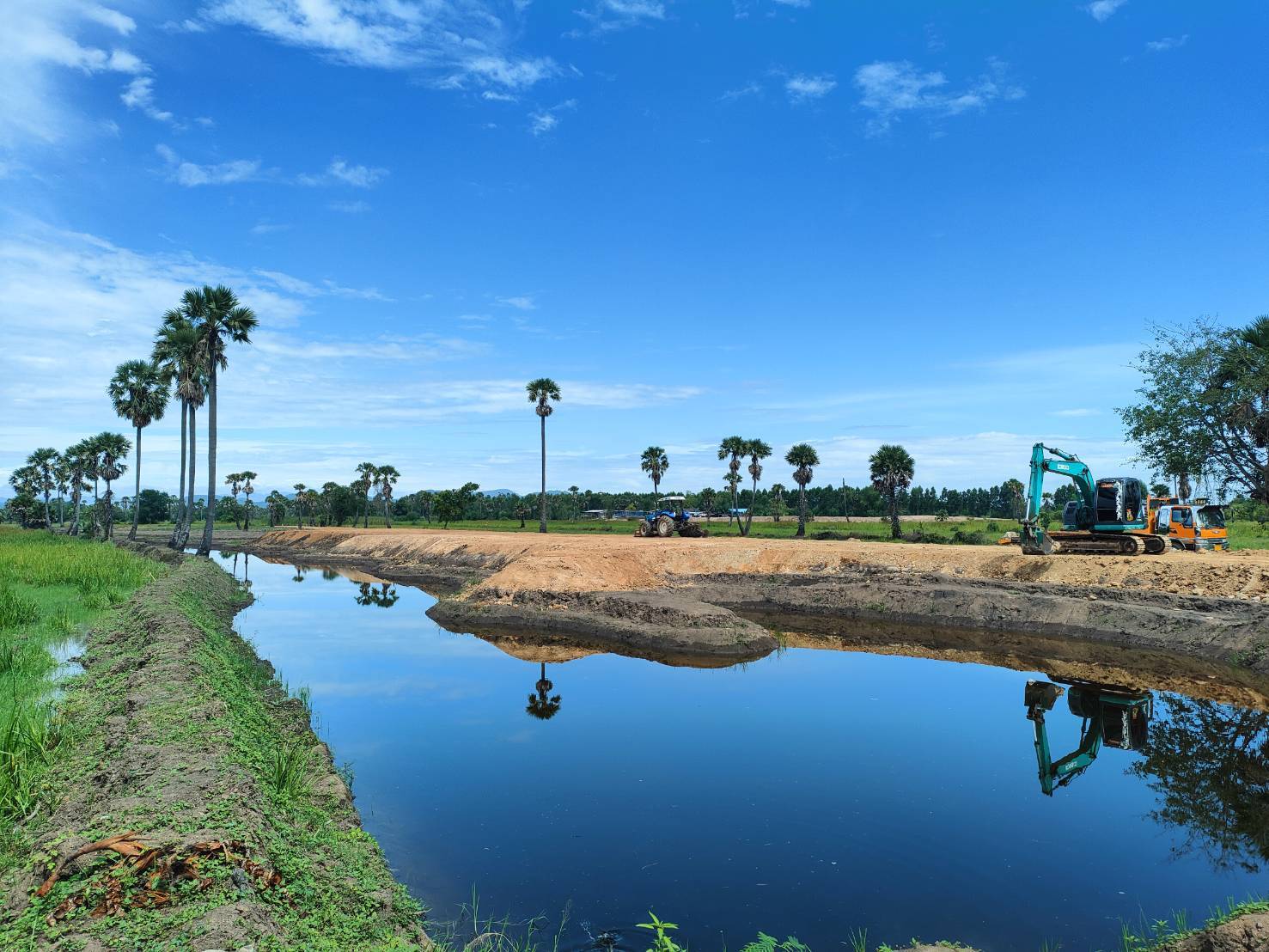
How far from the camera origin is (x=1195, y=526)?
115 feet

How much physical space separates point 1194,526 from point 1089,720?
22.7m

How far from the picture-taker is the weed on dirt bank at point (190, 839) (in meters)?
6.12

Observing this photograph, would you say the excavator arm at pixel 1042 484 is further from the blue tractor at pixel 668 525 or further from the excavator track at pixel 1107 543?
the blue tractor at pixel 668 525

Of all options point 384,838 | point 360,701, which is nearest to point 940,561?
point 360,701

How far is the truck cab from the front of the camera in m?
34.9

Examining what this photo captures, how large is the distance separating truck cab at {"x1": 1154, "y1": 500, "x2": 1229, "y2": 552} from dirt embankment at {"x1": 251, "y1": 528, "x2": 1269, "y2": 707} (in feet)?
8.05

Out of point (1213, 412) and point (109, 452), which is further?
point (109, 452)

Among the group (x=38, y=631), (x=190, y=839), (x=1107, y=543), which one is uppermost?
(x=1107, y=543)

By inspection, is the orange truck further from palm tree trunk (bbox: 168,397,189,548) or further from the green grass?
palm tree trunk (bbox: 168,397,189,548)

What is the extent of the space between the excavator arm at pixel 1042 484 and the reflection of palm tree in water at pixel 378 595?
32.7 m

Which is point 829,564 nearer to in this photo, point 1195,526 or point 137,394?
point 1195,526

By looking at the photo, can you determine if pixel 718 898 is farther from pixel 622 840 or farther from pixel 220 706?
pixel 220 706

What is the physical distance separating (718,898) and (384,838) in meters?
5.38

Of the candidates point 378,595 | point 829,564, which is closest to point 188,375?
point 378,595
